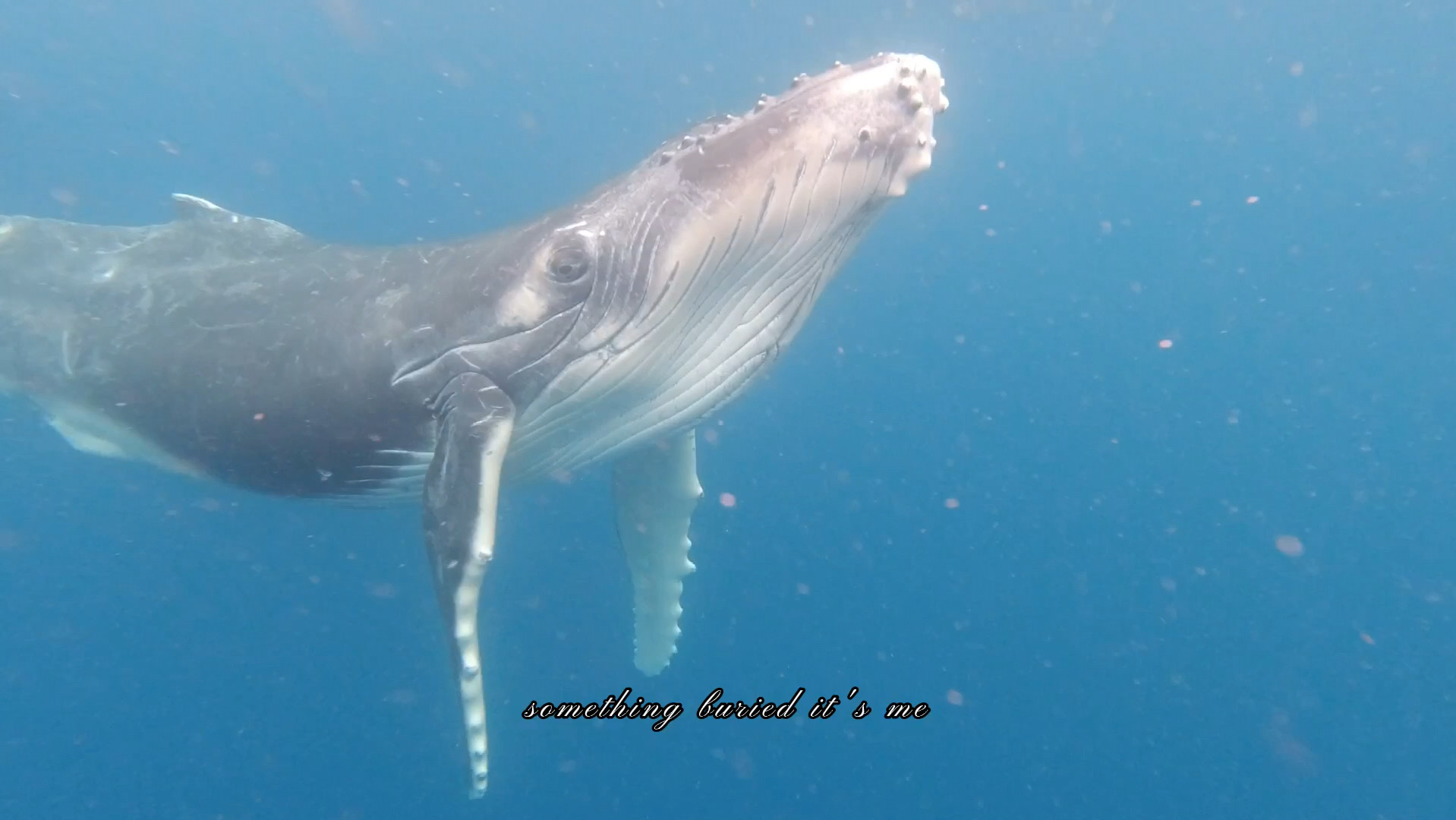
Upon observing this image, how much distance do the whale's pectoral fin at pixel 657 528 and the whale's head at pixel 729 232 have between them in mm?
2731

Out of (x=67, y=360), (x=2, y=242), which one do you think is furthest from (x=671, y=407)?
(x=2, y=242)

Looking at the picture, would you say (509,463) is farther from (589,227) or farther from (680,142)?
(680,142)

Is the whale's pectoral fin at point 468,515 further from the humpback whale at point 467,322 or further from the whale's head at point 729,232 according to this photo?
the whale's head at point 729,232

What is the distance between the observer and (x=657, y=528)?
10180 millimetres

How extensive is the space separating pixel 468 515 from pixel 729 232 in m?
2.44

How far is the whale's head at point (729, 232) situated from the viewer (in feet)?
16.5

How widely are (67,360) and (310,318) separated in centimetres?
315

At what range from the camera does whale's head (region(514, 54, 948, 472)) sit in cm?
503

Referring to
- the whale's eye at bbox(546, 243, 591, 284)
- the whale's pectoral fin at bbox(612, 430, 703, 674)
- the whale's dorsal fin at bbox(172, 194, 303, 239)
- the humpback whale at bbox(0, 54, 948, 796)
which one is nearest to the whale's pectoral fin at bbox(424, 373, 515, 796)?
the humpback whale at bbox(0, 54, 948, 796)

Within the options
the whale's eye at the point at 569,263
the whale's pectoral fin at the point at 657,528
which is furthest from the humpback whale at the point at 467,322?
the whale's pectoral fin at the point at 657,528

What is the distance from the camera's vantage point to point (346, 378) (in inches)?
264

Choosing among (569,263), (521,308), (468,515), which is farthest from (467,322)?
(468,515)

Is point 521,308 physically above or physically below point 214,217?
above

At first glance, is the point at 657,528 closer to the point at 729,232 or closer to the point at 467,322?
the point at 467,322
